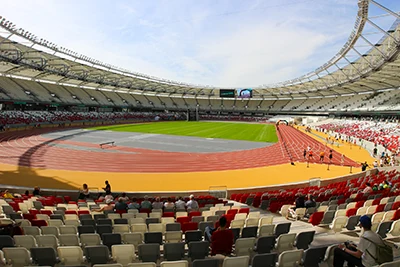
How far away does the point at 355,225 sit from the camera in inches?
254

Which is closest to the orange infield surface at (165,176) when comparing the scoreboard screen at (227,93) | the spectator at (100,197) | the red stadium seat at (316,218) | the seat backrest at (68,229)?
the spectator at (100,197)

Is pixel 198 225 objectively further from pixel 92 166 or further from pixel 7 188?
pixel 92 166

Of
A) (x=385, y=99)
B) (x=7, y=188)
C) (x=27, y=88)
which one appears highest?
(x=27, y=88)

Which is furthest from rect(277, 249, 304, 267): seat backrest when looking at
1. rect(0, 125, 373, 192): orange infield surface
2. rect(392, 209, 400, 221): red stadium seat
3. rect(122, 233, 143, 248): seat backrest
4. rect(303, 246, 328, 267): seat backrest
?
rect(0, 125, 373, 192): orange infield surface

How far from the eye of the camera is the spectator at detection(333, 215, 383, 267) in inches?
143

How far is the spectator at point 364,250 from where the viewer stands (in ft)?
11.9

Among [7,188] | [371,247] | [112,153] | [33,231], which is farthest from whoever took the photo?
[112,153]

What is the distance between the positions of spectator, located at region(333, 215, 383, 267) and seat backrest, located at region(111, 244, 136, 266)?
3.37 meters

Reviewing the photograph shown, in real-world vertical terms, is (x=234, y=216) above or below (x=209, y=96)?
below

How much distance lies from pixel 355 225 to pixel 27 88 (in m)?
64.3

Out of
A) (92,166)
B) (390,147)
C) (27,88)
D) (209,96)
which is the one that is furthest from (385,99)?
(27,88)

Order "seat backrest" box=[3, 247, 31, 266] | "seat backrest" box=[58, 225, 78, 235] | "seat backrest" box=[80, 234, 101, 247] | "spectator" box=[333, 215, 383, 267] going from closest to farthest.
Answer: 1. "spectator" box=[333, 215, 383, 267]
2. "seat backrest" box=[3, 247, 31, 266]
3. "seat backrest" box=[80, 234, 101, 247]
4. "seat backrest" box=[58, 225, 78, 235]

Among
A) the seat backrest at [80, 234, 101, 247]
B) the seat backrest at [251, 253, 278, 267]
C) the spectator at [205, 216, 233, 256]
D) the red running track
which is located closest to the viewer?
the seat backrest at [251, 253, 278, 267]

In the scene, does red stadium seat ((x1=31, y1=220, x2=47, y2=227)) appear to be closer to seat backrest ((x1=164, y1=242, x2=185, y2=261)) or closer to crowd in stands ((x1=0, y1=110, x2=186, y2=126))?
seat backrest ((x1=164, y1=242, x2=185, y2=261))
